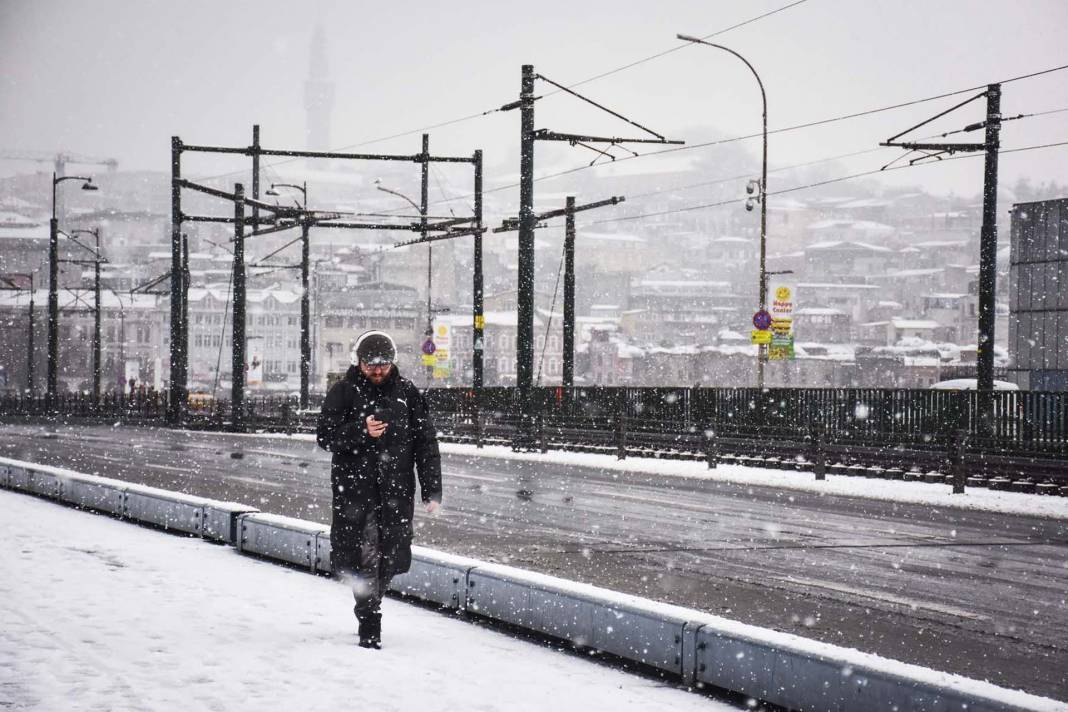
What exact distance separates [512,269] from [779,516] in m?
180

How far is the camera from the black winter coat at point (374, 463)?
7367mm

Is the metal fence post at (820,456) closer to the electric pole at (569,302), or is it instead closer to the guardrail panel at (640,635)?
the electric pole at (569,302)

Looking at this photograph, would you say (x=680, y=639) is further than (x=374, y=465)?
No

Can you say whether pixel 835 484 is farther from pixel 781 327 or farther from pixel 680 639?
pixel 680 639

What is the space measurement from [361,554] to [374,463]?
0.54 metres

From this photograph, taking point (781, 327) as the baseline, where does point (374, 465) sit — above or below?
below

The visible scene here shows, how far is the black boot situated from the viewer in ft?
24.9

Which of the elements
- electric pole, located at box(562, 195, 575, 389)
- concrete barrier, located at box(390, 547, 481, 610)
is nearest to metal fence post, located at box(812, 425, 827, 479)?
→ electric pole, located at box(562, 195, 575, 389)

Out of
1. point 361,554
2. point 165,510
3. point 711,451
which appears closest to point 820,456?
point 711,451

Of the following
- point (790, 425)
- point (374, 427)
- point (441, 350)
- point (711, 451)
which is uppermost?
point (441, 350)

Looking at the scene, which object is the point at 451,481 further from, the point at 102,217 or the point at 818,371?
the point at 102,217

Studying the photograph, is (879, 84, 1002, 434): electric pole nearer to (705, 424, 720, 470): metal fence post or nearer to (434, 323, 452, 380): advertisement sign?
(705, 424, 720, 470): metal fence post

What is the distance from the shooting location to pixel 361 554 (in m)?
7.40

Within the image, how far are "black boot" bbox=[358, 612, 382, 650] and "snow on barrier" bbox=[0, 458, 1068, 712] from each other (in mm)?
1216
